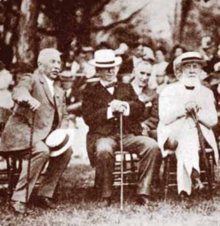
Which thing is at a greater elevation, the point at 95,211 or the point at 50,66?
the point at 50,66

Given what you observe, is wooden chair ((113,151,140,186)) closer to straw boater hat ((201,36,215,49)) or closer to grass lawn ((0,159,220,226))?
grass lawn ((0,159,220,226))

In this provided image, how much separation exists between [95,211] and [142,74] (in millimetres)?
1241

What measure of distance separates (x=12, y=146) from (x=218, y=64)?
1.89 metres

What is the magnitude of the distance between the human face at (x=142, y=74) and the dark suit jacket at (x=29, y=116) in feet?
2.36

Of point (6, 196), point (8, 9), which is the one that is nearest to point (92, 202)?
point (6, 196)

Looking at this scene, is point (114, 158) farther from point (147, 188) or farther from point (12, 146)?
point (12, 146)

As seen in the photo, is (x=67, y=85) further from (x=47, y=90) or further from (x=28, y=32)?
(x=28, y=32)

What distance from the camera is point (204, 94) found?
15.6 feet

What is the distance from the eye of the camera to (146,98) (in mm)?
4730

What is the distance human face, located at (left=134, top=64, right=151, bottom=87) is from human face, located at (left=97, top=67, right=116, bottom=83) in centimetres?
21

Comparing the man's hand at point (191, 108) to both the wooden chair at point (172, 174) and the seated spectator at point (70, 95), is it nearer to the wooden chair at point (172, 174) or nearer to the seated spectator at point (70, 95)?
the wooden chair at point (172, 174)

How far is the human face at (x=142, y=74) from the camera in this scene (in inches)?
187

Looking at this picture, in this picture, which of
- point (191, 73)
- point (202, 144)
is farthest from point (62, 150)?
point (191, 73)

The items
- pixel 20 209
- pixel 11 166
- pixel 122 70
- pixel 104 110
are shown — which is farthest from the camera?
pixel 122 70
